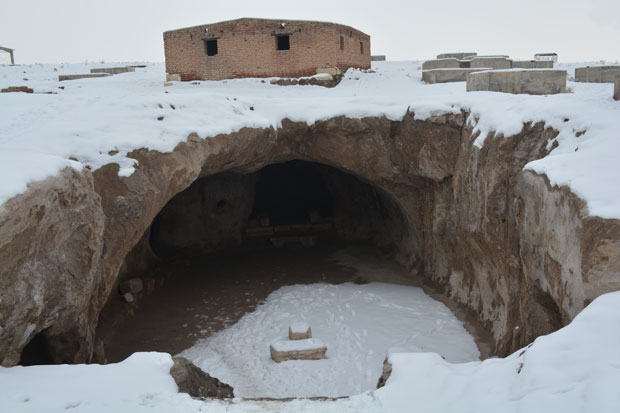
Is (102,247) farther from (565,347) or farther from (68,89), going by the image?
(68,89)

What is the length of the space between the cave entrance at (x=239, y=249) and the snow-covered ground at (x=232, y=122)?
3429mm

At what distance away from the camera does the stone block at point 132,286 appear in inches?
410

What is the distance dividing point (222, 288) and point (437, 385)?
8.35 m

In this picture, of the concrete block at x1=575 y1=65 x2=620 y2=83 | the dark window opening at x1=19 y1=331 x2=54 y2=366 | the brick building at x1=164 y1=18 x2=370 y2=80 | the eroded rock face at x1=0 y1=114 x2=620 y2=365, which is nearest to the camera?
the eroded rock face at x1=0 y1=114 x2=620 y2=365

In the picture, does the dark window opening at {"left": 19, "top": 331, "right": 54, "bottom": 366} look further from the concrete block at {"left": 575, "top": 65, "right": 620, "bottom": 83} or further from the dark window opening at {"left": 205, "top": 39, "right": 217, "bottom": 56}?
the concrete block at {"left": 575, "top": 65, "right": 620, "bottom": 83}

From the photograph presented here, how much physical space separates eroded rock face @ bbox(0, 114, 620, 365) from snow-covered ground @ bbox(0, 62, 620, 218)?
0.61 ft

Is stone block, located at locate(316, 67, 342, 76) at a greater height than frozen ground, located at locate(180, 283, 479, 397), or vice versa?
stone block, located at locate(316, 67, 342, 76)

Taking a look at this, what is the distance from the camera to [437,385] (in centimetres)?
417

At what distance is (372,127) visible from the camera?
1128cm

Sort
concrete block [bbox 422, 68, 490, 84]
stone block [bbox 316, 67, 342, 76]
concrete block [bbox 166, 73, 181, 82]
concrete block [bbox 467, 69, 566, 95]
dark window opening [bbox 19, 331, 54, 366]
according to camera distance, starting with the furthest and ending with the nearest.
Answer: concrete block [bbox 166, 73, 181, 82] < stone block [bbox 316, 67, 342, 76] < concrete block [bbox 422, 68, 490, 84] < concrete block [bbox 467, 69, 566, 95] < dark window opening [bbox 19, 331, 54, 366]

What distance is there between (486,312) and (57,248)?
6.94 m

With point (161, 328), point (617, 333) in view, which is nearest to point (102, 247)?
point (161, 328)

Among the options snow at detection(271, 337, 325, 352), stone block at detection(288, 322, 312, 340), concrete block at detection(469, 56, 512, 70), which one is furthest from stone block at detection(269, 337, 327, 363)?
concrete block at detection(469, 56, 512, 70)

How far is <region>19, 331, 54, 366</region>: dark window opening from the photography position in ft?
19.8
